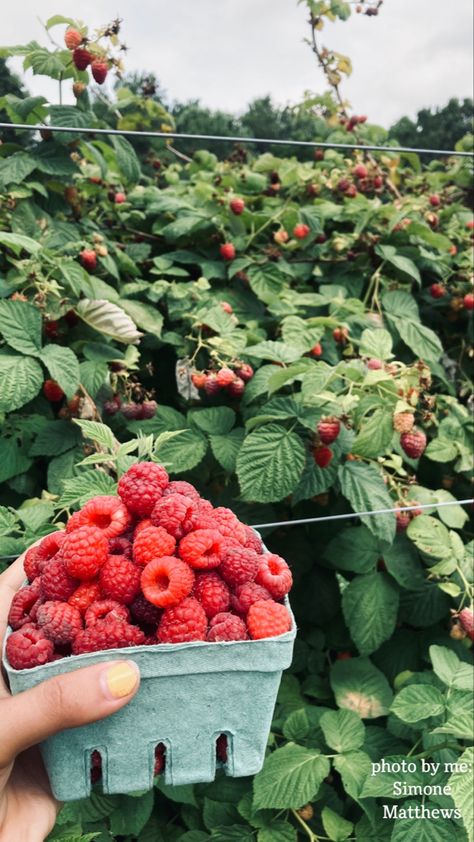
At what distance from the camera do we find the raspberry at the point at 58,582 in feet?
2.24

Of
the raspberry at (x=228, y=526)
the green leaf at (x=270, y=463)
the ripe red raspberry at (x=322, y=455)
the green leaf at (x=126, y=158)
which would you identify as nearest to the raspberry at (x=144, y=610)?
the raspberry at (x=228, y=526)

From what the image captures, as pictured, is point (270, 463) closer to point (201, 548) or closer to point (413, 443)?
point (413, 443)

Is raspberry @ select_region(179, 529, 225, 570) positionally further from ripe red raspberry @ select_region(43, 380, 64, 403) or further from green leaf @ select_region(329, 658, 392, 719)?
green leaf @ select_region(329, 658, 392, 719)

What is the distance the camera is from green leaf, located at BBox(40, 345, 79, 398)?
118 centimetres

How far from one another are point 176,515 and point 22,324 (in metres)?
0.69

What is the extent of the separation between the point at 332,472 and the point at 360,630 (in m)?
0.35

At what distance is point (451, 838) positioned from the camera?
0.99 meters

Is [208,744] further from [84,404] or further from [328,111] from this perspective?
[328,111]

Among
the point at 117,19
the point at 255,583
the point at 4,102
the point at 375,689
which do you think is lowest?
the point at 375,689

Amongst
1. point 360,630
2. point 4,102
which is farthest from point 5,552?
point 4,102

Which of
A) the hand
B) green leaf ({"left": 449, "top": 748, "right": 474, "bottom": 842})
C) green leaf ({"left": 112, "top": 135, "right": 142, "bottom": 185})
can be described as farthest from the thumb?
green leaf ({"left": 112, "top": 135, "right": 142, "bottom": 185})

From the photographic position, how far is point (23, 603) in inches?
28.3

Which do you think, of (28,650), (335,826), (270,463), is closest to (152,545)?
(28,650)

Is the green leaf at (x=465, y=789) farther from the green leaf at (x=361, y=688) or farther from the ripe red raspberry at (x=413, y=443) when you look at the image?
the ripe red raspberry at (x=413, y=443)
